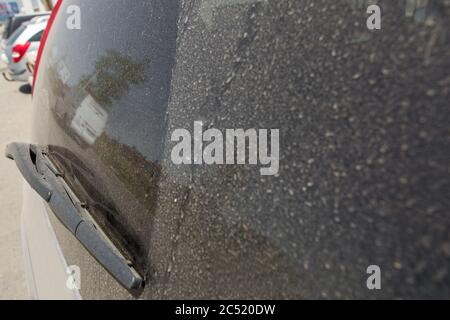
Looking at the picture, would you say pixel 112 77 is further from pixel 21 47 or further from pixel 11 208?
pixel 21 47

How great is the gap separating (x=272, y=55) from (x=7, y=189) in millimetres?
4388

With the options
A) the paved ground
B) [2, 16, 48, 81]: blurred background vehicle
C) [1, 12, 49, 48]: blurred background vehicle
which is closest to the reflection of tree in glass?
the paved ground

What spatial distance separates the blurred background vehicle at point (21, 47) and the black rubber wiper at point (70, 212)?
7.23m

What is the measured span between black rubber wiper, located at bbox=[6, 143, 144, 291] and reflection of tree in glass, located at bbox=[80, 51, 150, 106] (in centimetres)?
31

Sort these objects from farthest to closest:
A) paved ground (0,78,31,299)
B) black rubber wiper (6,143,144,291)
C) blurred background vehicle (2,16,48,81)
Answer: blurred background vehicle (2,16,48,81)
paved ground (0,78,31,299)
black rubber wiper (6,143,144,291)

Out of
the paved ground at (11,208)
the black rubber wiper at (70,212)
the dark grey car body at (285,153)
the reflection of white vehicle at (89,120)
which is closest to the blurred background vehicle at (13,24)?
the paved ground at (11,208)

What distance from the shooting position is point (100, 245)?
0.82 m

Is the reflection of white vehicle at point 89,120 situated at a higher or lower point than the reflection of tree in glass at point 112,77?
lower

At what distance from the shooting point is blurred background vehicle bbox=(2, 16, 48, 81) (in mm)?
7137

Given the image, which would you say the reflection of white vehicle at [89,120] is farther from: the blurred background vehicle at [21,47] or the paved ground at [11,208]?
the blurred background vehicle at [21,47]

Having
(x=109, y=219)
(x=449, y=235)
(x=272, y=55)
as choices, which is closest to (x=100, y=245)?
(x=109, y=219)

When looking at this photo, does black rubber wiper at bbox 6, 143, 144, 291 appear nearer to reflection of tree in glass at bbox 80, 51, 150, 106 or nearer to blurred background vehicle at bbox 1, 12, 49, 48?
reflection of tree in glass at bbox 80, 51, 150, 106

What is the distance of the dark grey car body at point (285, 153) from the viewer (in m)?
0.47

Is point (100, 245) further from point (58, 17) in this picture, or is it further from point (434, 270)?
point (58, 17)
